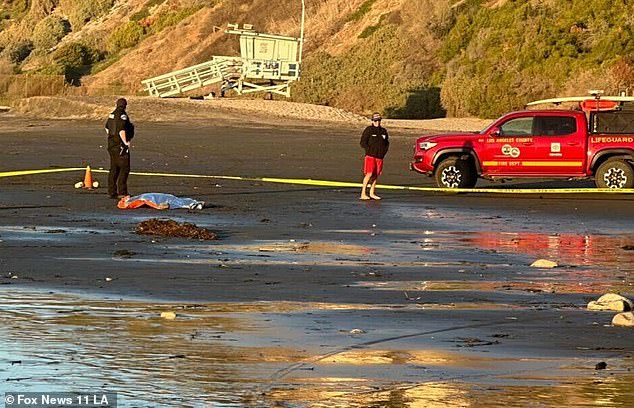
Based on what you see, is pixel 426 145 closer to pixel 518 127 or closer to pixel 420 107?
pixel 518 127

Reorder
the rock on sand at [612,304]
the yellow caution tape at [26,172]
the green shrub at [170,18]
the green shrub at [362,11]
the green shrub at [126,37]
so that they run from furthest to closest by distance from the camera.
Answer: the green shrub at [126,37] → the green shrub at [170,18] → the green shrub at [362,11] → the yellow caution tape at [26,172] → the rock on sand at [612,304]

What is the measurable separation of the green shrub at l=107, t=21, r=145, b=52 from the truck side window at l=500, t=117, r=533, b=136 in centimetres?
6888

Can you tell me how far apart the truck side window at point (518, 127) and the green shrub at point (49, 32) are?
8158cm

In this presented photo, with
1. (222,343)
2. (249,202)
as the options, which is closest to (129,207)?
(249,202)

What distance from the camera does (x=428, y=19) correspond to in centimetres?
7450

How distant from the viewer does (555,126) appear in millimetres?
30250

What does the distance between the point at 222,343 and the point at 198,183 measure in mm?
19766

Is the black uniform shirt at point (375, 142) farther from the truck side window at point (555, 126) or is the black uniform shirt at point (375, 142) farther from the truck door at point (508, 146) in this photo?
the truck side window at point (555, 126)

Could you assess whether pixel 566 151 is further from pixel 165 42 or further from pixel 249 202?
pixel 165 42

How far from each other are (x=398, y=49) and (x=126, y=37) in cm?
2892

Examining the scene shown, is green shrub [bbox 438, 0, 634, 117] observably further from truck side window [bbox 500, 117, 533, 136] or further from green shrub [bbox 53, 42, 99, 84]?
green shrub [bbox 53, 42, 99, 84]

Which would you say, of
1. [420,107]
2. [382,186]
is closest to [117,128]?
[382,186]

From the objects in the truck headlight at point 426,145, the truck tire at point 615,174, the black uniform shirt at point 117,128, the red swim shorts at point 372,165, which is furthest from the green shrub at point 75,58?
the red swim shorts at point 372,165

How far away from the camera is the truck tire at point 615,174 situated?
3006cm
